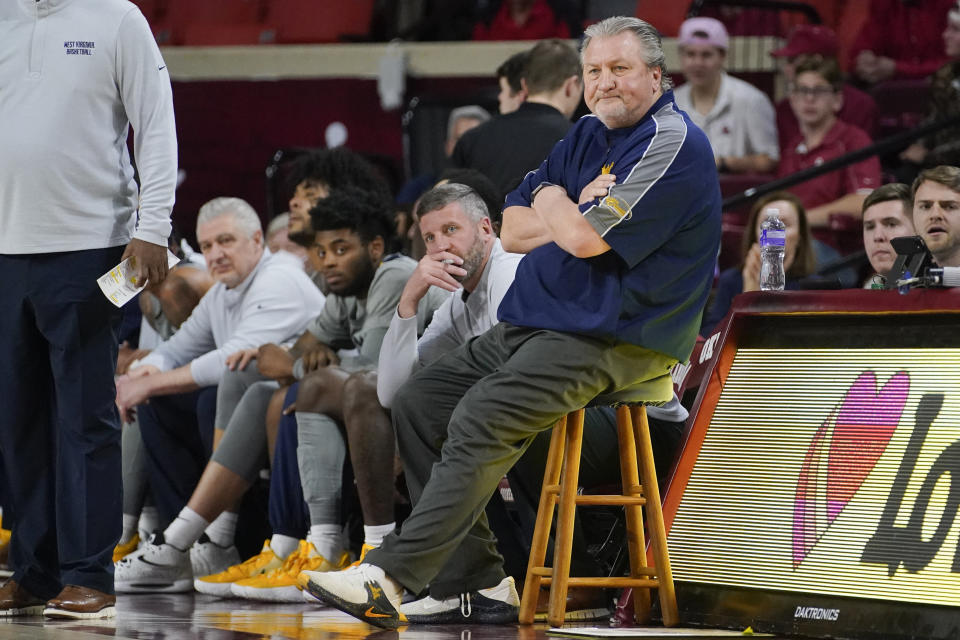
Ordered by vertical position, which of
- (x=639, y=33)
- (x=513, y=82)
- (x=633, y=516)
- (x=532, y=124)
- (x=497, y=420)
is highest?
(x=513, y=82)

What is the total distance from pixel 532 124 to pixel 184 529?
2064 millimetres

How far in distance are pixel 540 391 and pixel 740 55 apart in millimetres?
5746

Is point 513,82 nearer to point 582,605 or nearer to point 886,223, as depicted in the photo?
point 886,223

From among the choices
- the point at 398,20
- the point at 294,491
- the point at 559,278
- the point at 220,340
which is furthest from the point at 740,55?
the point at 559,278

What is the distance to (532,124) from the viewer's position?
5.57 m

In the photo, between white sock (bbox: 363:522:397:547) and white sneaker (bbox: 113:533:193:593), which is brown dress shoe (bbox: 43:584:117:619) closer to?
white sock (bbox: 363:522:397:547)

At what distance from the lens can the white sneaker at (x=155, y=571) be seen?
210 inches

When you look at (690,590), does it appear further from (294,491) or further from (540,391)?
(294,491)

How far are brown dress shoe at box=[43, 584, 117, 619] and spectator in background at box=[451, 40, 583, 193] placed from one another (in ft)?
7.67

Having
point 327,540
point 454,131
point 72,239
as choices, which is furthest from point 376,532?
point 454,131

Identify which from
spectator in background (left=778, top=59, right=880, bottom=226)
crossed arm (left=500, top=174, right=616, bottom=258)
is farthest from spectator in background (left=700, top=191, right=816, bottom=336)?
crossed arm (left=500, top=174, right=616, bottom=258)

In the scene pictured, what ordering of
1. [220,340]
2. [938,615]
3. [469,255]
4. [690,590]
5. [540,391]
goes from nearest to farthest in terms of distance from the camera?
[938,615], [540,391], [690,590], [469,255], [220,340]

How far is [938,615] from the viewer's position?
3.22 m

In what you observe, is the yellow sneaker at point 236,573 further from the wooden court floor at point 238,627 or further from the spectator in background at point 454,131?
the spectator in background at point 454,131
